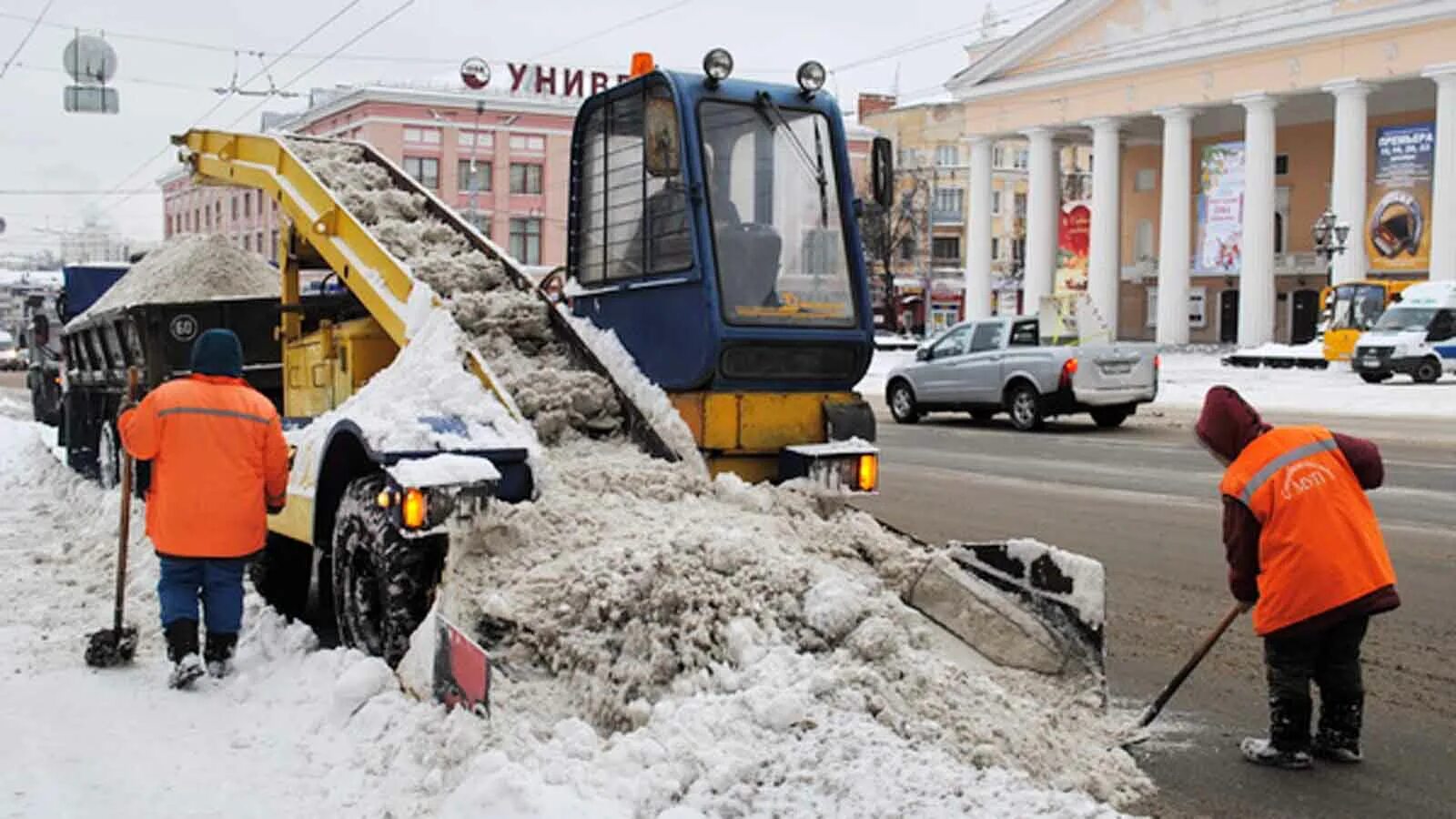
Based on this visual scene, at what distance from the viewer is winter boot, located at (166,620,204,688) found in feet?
19.6

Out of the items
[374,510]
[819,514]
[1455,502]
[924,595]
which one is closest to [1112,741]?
[924,595]

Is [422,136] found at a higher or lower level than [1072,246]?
higher

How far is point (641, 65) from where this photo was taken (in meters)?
6.99

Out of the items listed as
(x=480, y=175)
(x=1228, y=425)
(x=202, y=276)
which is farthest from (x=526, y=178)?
(x=1228, y=425)

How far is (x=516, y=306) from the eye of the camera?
7.32 m

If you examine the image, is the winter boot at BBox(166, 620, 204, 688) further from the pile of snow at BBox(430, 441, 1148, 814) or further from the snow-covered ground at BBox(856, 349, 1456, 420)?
the snow-covered ground at BBox(856, 349, 1456, 420)

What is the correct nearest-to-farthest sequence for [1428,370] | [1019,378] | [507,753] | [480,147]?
[507,753] < [1019,378] < [1428,370] < [480,147]

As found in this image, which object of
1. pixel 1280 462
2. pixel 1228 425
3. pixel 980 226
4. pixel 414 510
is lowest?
pixel 414 510

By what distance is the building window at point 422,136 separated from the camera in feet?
208

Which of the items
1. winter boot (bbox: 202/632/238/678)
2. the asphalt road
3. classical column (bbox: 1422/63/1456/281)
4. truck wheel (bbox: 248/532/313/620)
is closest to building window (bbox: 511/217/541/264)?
classical column (bbox: 1422/63/1456/281)

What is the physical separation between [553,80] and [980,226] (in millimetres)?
22089

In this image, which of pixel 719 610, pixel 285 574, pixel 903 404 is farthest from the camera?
pixel 903 404

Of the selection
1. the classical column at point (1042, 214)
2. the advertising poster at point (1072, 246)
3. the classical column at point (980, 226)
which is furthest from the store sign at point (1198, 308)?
the classical column at point (980, 226)

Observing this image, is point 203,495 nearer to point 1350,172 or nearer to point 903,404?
point 903,404
